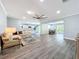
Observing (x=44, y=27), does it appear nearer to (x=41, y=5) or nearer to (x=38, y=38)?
(x=38, y=38)

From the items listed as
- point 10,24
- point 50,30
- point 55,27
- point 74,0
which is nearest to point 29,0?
point 74,0

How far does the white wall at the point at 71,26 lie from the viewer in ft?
26.8

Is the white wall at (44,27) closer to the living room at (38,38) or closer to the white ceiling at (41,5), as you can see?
the living room at (38,38)

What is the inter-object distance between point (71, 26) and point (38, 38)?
3.91 metres

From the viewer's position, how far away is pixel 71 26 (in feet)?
28.6

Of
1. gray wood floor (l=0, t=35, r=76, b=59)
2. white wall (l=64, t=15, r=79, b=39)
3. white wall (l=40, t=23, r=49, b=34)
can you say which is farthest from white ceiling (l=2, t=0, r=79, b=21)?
white wall (l=40, t=23, r=49, b=34)

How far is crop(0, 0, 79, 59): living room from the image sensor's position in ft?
13.1

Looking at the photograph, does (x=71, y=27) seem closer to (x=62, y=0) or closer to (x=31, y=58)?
(x=62, y=0)

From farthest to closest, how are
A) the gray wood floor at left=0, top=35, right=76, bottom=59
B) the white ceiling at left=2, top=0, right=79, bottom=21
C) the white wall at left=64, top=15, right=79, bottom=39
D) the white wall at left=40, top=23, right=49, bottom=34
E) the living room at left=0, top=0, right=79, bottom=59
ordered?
the white wall at left=40, top=23, right=49, bottom=34 → the white wall at left=64, top=15, right=79, bottom=39 → the white ceiling at left=2, top=0, right=79, bottom=21 → the living room at left=0, top=0, right=79, bottom=59 → the gray wood floor at left=0, top=35, right=76, bottom=59

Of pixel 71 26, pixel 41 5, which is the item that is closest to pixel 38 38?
pixel 71 26

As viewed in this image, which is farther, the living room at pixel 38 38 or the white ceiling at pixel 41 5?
the white ceiling at pixel 41 5

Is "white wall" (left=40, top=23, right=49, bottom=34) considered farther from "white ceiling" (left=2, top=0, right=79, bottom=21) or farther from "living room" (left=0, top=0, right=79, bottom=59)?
"white ceiling" (left=2, top=0, right=79, bottom=21)

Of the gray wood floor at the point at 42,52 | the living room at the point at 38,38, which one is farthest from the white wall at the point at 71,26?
the gray wood floor at the point at 42,52

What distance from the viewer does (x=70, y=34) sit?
8898mm
